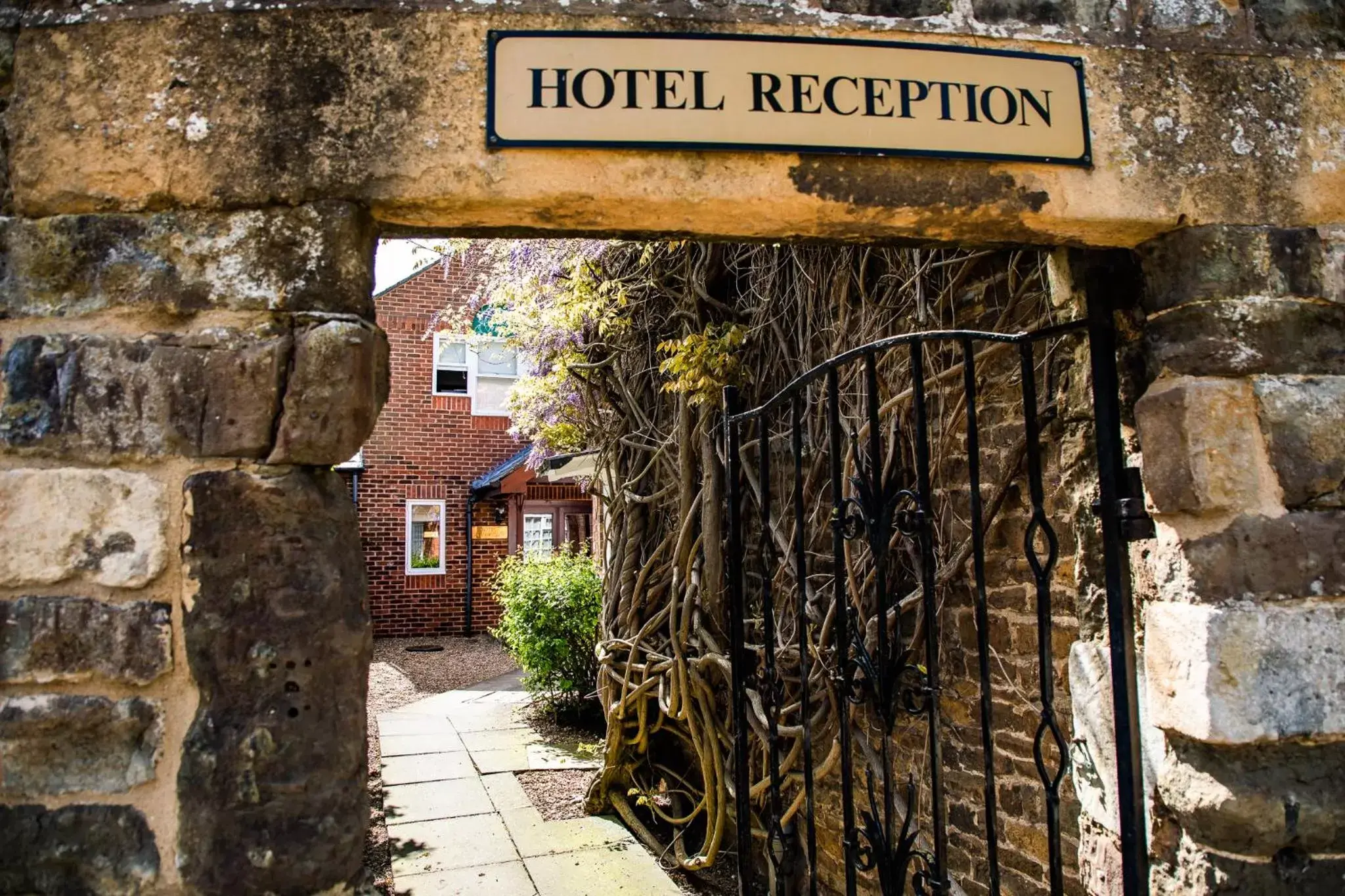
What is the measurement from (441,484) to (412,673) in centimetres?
394

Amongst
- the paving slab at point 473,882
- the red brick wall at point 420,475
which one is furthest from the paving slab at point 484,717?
the red brick wall at point 420,475

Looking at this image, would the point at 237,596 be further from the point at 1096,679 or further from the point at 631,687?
the point at 631,687

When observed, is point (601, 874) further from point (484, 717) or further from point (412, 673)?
point (412, 673)

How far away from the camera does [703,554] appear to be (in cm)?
533

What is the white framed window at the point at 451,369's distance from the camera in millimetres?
13791

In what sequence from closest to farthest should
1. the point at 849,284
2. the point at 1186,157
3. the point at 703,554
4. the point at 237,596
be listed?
the point at 237,596 → the point at 1186,157 → the point at 849,284 → the point at 703,554

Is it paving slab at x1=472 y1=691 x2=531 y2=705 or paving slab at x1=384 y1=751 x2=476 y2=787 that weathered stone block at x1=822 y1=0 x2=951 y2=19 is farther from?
paving slab at x1=472 y1=691 x2=531 y2=705

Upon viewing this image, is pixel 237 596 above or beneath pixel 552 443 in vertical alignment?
beneath

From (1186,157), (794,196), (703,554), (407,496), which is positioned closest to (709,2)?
(794,196)

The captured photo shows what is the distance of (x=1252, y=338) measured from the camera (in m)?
1.75

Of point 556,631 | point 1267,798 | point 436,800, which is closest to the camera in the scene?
point 1267,798

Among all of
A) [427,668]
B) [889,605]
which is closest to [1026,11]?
[889,605]

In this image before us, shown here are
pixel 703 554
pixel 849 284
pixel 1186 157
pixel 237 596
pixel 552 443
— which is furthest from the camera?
pixel 552 443

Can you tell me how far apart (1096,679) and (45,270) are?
2.25 m
